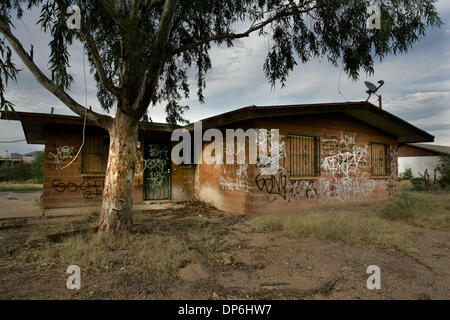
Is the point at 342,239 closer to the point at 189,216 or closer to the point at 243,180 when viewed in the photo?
the point at 243,180

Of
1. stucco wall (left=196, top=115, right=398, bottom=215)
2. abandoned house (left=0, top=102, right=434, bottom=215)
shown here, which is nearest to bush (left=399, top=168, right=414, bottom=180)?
abandoned house (left=0, top=102, right=434, bottom=215)

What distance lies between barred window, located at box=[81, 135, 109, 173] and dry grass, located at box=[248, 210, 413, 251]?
225 inches

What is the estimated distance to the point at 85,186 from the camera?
26.9 ft

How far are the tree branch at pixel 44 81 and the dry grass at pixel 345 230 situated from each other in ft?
12.3

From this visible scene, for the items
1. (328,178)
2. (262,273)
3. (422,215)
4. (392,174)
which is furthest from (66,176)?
(392,174)

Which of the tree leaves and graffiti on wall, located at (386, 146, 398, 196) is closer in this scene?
the tree leaves

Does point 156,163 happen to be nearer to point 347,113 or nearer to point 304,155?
point 304,155

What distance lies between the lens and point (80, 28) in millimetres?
4297

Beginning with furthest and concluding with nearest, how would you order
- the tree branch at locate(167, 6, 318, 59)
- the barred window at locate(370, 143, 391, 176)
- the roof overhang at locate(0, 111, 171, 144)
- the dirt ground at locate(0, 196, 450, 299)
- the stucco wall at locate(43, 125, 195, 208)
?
the barred window at locate(370, 143, 391, 176)
the stucco wall at locate(43, 125, 195, 208)
the roof overhang at locate(0, 111, 171, 144)
the tree branch at locate(167, 6, 318, 59)
the dirt ground at locate(0, 196, 450, 299)

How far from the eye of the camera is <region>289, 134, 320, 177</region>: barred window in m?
7.49

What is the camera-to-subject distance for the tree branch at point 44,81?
4.11 metres

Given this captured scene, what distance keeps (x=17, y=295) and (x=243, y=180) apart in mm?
5170

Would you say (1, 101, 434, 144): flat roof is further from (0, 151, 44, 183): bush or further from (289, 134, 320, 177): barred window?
(0, 151, 44, 183): bush

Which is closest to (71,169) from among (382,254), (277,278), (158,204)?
(158,204)
